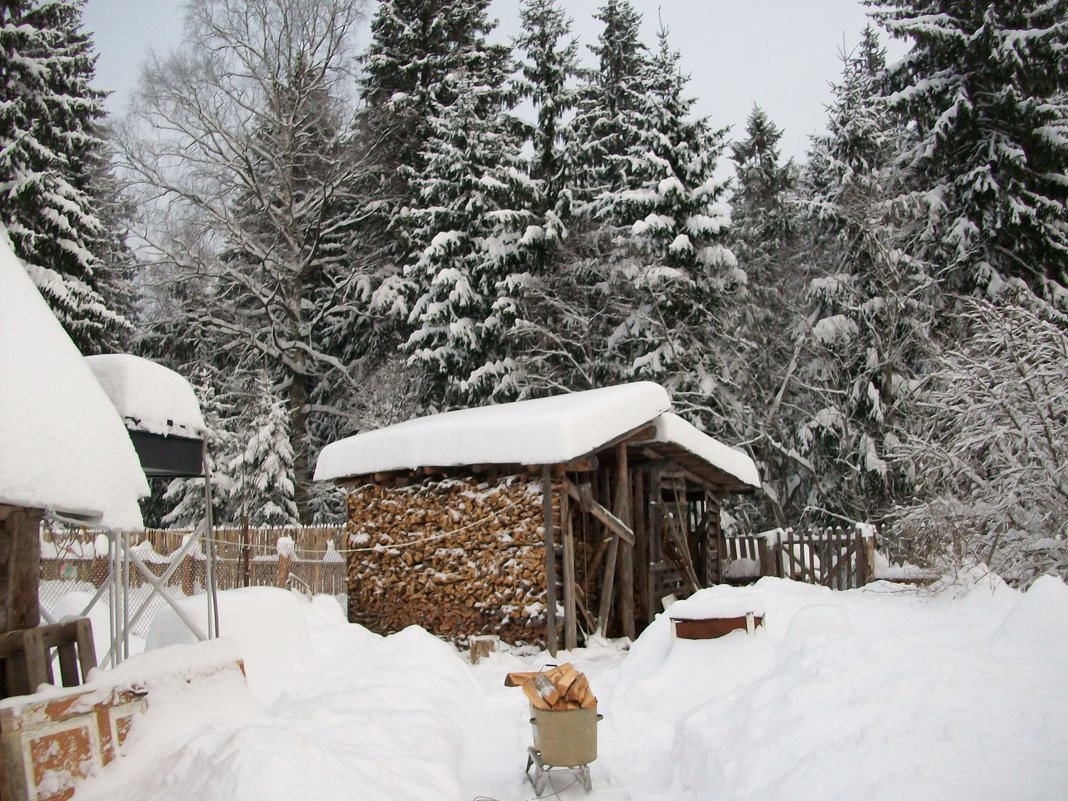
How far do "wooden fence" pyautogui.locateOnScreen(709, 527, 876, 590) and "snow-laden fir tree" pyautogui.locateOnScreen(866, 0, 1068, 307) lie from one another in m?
6.67

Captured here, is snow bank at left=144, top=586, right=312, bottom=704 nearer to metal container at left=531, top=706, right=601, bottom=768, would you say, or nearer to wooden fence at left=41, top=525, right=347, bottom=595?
metal container at left=531, top=706, right=601, bottom=768

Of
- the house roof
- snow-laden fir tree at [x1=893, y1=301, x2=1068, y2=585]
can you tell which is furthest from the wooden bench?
snow-laden fir tree at [x1=893, y1=301, x2=1068, y2=585]

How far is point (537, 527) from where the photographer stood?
11.4 meters

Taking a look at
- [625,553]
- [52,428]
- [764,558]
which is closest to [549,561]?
[625,553]

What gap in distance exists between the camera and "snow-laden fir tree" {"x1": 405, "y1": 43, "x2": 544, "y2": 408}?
21656 mm

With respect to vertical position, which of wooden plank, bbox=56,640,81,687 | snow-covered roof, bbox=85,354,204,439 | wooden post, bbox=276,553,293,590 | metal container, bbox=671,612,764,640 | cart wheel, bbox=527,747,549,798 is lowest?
cart wheel, bbox=527,747,549,798

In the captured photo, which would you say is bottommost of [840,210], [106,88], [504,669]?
[504,669]

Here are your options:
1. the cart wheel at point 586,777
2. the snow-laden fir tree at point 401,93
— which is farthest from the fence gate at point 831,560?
the snow-laden fir tree at point 401,93

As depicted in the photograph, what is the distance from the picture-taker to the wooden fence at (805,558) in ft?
53.2

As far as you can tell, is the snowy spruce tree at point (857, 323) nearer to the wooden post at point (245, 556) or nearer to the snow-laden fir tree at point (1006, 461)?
the snow-laden fir tree at point (1006, 461)

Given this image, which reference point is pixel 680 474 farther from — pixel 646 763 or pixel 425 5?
pixel 425 5

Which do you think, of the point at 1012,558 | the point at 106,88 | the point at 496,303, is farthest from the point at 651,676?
the point at 106,88

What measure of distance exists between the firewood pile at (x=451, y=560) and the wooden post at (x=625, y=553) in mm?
1671

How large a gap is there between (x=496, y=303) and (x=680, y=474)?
325 inches
